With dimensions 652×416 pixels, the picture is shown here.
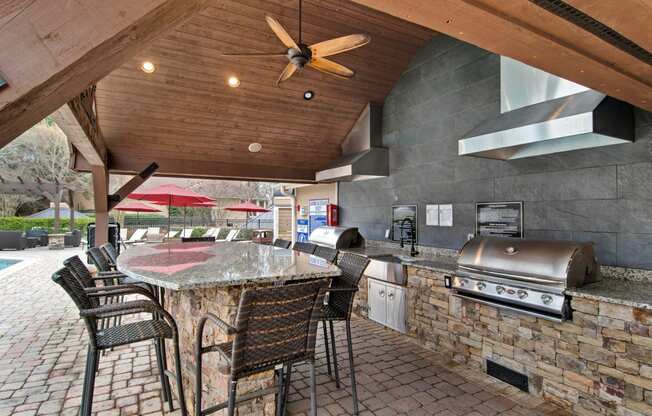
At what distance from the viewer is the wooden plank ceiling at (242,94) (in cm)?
405

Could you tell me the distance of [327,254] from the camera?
118 inches

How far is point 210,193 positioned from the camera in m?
16.0

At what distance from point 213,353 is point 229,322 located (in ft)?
0.96

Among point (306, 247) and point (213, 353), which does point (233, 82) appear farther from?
point (213, 353)

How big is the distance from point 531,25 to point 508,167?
259cm

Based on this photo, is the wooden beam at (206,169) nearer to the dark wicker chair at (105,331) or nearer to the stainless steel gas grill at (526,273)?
the dark wicker chair at (105,331)

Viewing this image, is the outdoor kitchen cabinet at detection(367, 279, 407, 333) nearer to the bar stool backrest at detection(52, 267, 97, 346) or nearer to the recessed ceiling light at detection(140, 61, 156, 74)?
the bar stool backrest at detection(52, 267, 97, 346)

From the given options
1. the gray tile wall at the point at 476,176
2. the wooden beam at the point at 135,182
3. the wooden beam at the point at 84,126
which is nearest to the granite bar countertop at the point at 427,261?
the gray tile wall at the point at 476,176

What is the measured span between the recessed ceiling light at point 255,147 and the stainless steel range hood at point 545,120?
3508mm

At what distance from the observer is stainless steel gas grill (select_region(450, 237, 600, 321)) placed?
2.51m

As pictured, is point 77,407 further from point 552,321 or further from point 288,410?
point 552,321

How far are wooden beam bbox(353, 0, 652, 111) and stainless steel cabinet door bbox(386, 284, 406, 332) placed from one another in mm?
2811

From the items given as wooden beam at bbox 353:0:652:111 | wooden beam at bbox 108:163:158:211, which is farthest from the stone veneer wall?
wooden beam at bbox 108:163:158:211

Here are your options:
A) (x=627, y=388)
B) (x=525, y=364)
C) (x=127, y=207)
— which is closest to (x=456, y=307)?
(x=525, y=364)
